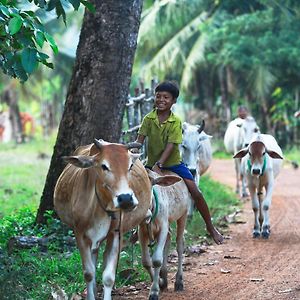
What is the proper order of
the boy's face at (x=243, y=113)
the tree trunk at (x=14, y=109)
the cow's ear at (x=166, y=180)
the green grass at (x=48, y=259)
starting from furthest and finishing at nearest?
the tree trunk at (x=14, y=109) → the boy's face at (x=243, y=113) → the cow's ear at (x=166, y=180) → the green grass at (x=48, y=259)

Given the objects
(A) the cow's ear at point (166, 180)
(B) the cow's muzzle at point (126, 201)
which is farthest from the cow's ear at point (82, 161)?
(A) the cow's ear at point (166, 180)

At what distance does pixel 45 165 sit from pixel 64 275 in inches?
548

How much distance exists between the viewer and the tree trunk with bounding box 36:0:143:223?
8414 millimetres

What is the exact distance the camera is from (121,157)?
5398 mm

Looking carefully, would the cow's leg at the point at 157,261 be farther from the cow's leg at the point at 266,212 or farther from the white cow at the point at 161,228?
the cow's leg at the point at 266,212

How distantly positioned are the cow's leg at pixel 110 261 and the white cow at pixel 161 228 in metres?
0.59

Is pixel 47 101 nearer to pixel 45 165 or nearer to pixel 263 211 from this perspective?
pixel 45 165

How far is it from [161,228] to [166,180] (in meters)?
0.46

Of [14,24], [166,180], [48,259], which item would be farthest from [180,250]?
[14,24]

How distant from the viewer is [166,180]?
629cm

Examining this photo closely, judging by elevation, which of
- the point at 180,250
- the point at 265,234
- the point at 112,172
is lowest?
the point at 265,234

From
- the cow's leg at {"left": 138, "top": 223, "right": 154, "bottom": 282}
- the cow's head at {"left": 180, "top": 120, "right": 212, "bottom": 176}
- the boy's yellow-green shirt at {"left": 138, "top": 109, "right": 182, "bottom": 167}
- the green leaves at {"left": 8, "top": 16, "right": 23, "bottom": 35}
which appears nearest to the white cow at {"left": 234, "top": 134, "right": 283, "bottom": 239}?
the cow's head at {"left": 180, "top": 120, "right": 212, "bottom": 176}

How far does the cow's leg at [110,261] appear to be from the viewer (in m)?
5.56

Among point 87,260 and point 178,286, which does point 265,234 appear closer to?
point 178,286
